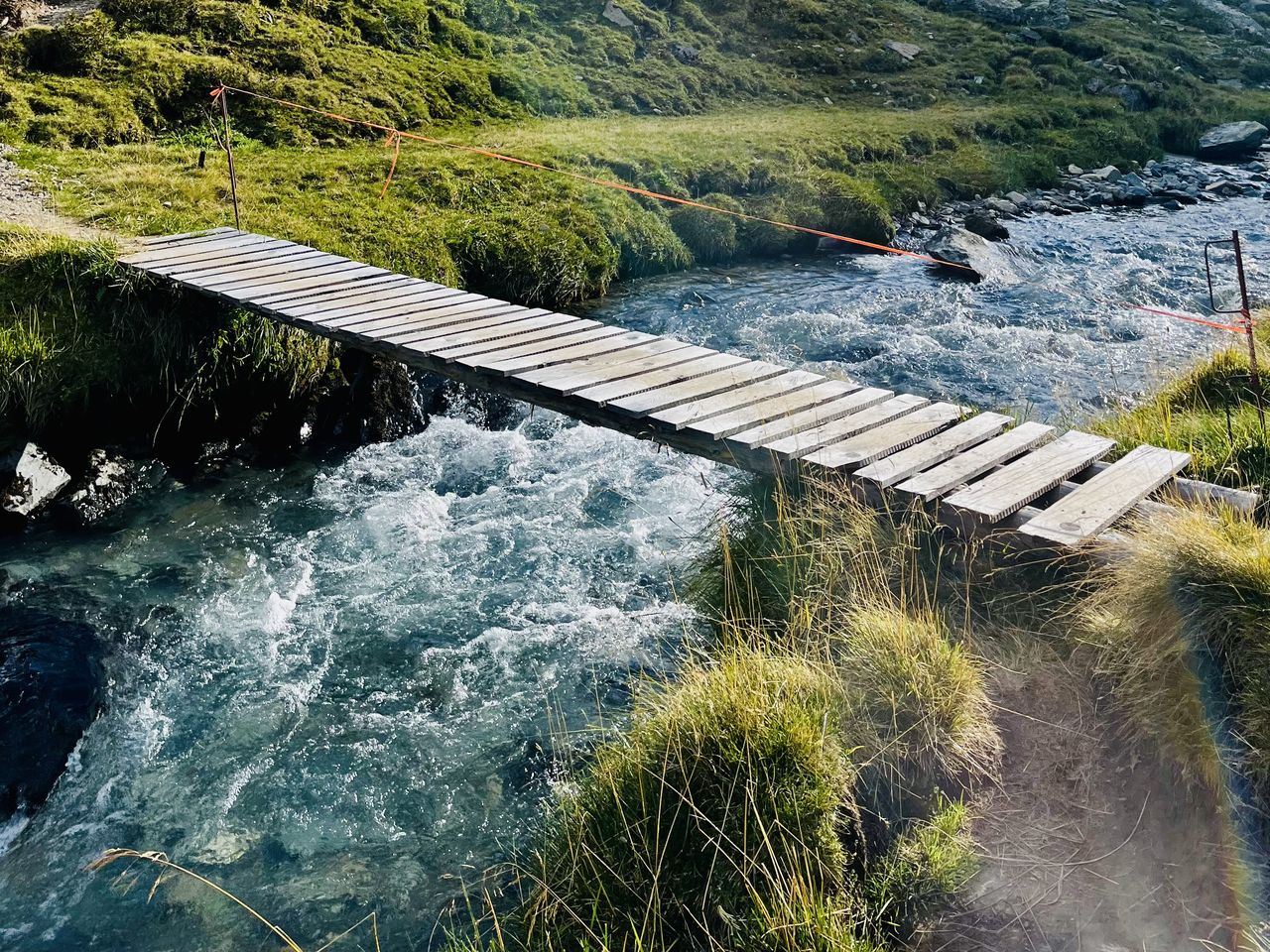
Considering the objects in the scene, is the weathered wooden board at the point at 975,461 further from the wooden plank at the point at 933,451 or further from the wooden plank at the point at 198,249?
the wooden plank at the point at 198,249

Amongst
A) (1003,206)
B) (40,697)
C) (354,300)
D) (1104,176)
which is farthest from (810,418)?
(1104,176)

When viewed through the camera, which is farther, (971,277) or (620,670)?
(971,277)

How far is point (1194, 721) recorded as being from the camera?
12.7ft

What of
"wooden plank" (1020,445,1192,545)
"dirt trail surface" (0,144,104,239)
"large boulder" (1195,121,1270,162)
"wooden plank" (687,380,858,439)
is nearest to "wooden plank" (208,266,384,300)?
"dirt trail surface" (0,144,104,239)

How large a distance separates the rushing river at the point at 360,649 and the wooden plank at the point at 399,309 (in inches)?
59.4

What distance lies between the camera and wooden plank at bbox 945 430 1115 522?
5058 mm

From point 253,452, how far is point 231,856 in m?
5.15

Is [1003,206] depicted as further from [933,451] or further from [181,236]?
[933,451]

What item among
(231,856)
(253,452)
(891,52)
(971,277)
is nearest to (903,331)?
(971,277)

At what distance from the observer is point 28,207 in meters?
11.2

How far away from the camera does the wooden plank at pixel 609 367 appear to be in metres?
Result: 6.86

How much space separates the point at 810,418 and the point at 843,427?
247 mm

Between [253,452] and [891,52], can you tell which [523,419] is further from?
[891,52]

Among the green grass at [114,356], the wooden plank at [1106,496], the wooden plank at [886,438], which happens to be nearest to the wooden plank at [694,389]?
the wooden plank at [886,438]
